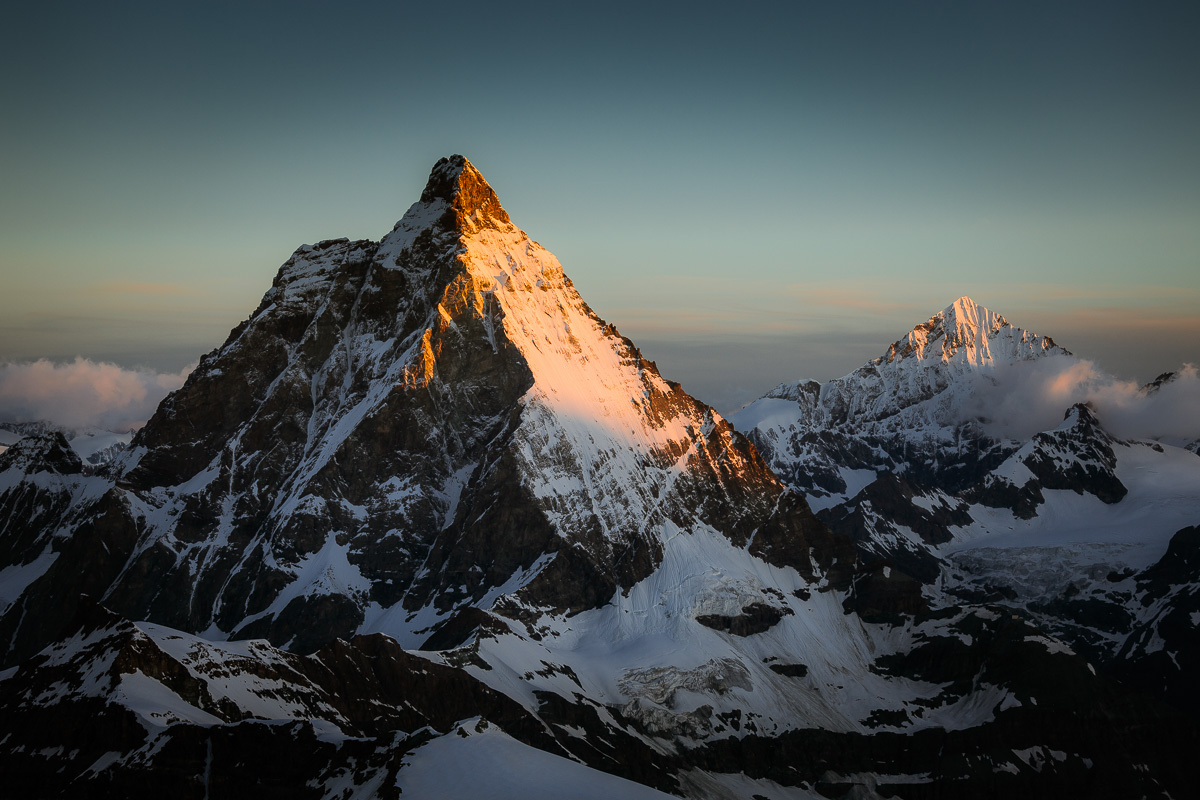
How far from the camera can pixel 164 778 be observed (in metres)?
166

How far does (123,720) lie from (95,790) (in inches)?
437

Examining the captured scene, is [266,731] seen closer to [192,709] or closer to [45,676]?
[192,709]

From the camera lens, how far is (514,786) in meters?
171

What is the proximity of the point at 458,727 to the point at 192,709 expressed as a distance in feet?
134

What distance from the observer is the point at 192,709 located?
616ft

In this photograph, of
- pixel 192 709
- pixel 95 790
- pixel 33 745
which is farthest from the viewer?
pixel 192 709

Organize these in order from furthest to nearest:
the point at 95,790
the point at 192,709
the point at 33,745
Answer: the point at 192,709
the point at 33,745
the point at 95,790

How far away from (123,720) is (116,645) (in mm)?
21795

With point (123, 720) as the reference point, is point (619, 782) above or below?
below

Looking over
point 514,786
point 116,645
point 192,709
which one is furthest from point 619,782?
point 116,645

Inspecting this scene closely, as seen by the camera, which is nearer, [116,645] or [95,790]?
[95,790]

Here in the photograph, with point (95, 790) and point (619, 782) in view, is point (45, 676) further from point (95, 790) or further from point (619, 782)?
point (619, 782)

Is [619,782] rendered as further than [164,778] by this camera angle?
Yes

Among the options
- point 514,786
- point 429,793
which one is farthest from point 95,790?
point 514,786
